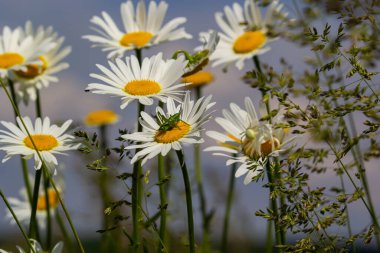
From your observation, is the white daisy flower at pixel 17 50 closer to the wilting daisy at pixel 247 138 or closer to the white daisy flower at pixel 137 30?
the white daisy flower at pixel 137 30

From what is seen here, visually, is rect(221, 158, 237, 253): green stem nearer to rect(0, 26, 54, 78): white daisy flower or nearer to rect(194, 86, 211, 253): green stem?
rect(194, 86, 211, 253): green stem

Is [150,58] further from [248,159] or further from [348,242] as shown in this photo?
[348,242]

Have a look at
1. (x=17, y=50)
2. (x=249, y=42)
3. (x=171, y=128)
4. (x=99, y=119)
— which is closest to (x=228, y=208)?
(x=249, y=42)

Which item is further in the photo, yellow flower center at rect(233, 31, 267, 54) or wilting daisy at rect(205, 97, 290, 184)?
yellow flower center at rect(233, 31, 267, 54)

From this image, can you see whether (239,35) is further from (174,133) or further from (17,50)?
(174,133)

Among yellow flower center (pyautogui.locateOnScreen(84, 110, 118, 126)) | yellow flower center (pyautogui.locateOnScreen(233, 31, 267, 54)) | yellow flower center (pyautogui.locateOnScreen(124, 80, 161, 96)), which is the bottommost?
yellow flower center (pyautogui.locateOnScreen(124, 80, 161, 96))

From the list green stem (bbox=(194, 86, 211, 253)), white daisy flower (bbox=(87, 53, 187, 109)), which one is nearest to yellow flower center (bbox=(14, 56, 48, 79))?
green stem (bbox=(194, 86, 211, 253))

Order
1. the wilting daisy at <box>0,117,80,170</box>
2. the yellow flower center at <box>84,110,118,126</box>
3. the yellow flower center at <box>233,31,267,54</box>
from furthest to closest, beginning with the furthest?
the yellow flower center at <box>84,110,118,126</box>, the yellow flower center at <box>233,31,267,54</box>, the wilting daisy at <box>0,117,80,170</box>

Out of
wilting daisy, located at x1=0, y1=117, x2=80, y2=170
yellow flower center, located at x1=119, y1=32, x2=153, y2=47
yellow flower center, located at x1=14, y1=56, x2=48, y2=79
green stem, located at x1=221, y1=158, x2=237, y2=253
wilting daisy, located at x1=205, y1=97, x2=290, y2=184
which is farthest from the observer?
yellow flower center, located at x1=14, y1=56, x2=48, y2=79
